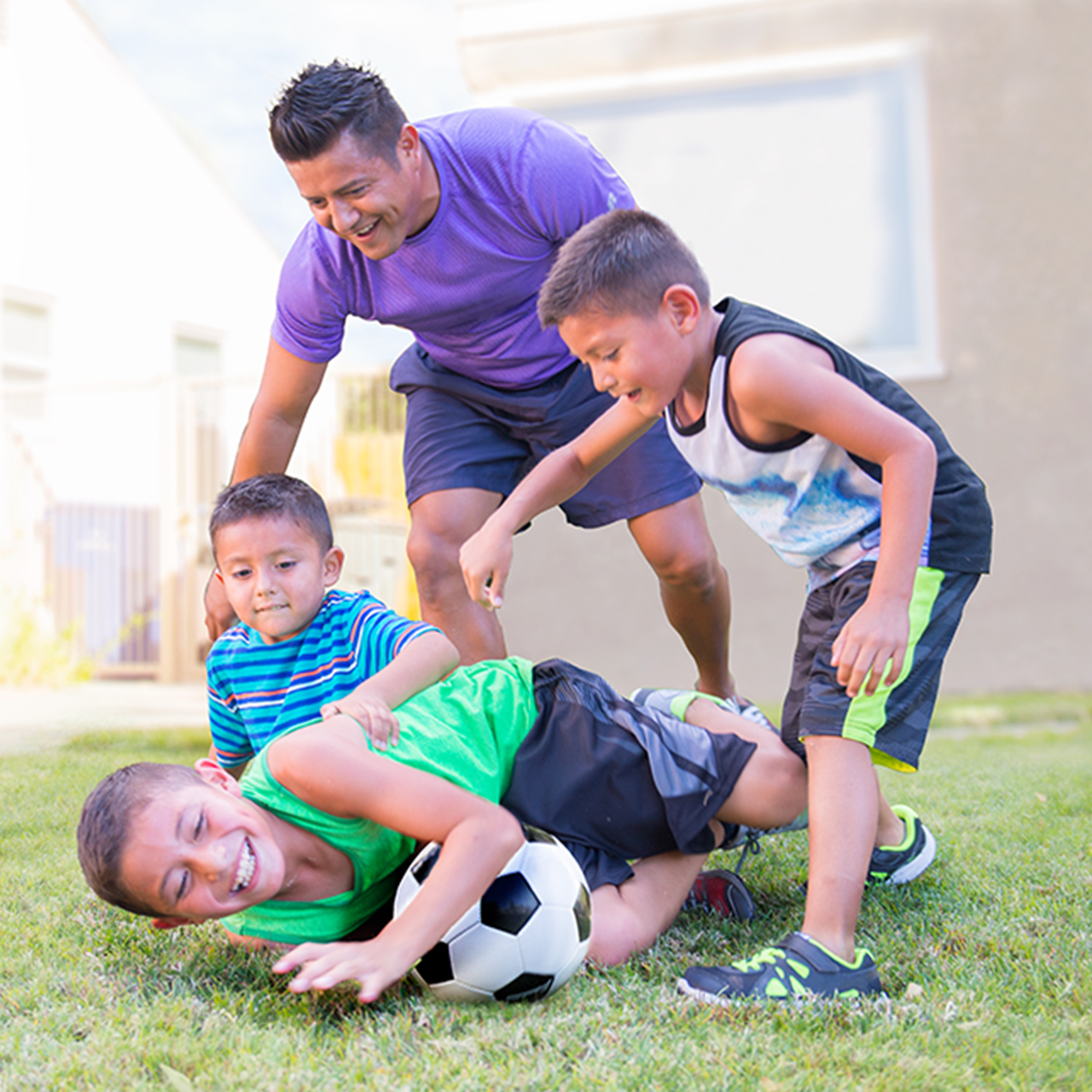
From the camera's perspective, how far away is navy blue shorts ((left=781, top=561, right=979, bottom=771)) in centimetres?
202

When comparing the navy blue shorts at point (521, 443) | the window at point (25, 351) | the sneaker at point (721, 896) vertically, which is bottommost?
the sneaker at point (721, 896)

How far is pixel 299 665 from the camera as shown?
2.38 m

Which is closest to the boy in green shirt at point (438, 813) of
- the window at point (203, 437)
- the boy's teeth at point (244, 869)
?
the boy's teeth at point (244, 869)

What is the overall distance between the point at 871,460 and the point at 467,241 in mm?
1278

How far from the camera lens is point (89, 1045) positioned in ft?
5.30

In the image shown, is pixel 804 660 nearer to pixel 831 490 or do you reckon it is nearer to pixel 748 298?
pixel 831 490

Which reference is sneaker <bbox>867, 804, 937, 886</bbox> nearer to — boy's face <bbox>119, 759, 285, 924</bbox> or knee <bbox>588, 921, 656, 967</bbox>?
knee <bbox>588, 921, 656, 967</bbox>

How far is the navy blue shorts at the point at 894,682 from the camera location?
2.02 m

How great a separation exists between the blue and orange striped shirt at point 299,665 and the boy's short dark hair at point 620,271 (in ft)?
2.40

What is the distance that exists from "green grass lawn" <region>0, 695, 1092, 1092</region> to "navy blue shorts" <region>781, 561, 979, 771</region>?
399 millimetres

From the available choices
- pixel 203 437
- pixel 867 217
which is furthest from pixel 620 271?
pixel 203 437

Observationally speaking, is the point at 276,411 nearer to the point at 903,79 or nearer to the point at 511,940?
the point at 511,940

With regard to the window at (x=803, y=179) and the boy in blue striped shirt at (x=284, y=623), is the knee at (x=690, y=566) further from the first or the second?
the window at (x=803, y=179)

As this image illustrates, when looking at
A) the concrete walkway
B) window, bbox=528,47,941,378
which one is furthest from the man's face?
window, bbox=528,47,941,378
